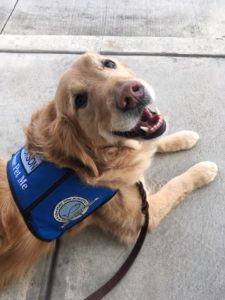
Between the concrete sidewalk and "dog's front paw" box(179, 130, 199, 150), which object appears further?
"dog's front paw" box(179, 130, 199, 150)

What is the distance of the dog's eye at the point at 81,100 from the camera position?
2.29 metres

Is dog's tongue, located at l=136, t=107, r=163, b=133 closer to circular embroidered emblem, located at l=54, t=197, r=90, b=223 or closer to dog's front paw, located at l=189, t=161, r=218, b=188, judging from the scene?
circular embroidered emblem, located at l=54, t=197, r=90, b=223

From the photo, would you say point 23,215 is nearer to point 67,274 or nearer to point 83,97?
point 67,274

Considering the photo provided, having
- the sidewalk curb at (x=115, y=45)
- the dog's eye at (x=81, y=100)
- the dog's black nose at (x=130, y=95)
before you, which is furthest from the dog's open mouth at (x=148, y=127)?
the sidewalk curb at (x=115, y=45)

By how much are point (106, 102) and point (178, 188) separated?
99 centimetres

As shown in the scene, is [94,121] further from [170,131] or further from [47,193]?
[170,131]

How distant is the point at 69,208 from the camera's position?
7.68 feet

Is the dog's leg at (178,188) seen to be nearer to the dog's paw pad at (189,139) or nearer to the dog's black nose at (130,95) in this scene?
the dog's paw pad at (189,139)

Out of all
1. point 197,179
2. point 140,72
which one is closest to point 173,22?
point 140,72

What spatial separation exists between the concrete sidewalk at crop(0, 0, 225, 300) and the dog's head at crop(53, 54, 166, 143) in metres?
0.80

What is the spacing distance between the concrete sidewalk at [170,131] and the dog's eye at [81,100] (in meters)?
0.98

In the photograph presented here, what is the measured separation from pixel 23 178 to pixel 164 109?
1571 millimetres

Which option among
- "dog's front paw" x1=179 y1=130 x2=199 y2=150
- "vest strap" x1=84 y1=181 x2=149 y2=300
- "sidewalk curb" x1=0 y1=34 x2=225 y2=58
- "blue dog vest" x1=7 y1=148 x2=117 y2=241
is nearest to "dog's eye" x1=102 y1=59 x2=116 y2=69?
"blue dog vest" x1=7 y1=148 x2=117 y2=241

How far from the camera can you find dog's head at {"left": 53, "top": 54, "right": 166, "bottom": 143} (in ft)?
7.08
